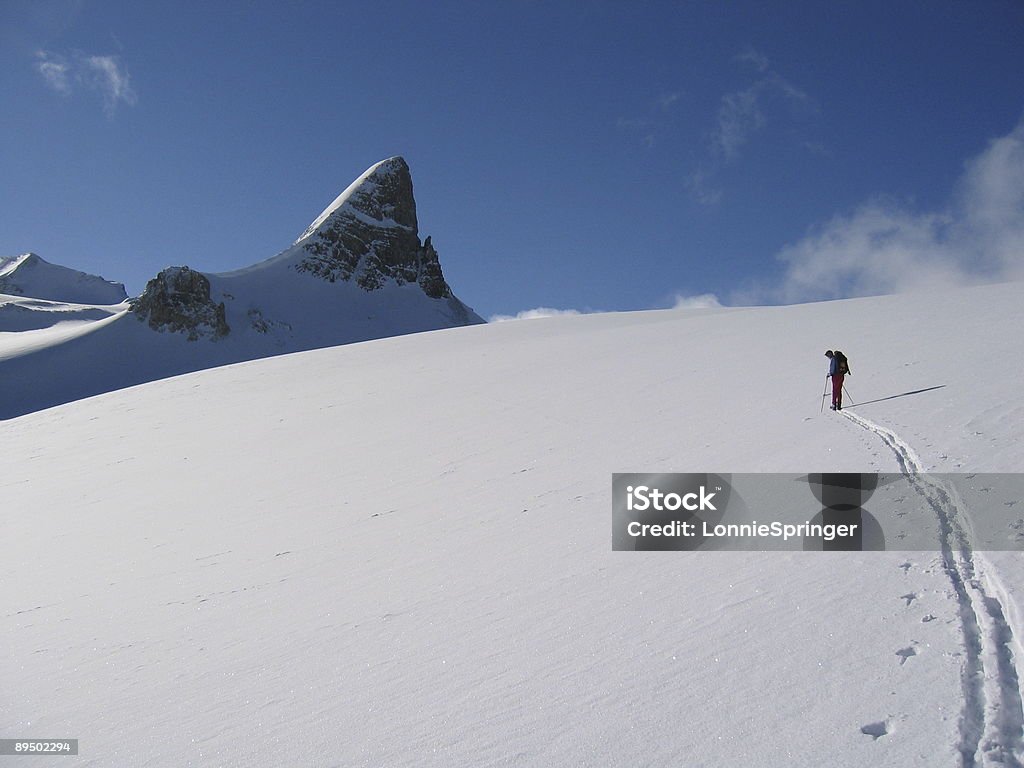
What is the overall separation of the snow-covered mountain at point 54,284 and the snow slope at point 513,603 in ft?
605

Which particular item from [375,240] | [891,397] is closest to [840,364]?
[891,397]

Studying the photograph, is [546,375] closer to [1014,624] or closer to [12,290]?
[1014,624]

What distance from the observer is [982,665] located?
289cm

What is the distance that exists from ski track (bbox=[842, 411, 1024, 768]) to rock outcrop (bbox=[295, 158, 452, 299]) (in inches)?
3892

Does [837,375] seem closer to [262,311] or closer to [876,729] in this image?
[876,729]

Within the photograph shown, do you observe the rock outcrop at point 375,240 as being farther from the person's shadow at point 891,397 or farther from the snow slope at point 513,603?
the person's shadow at point 891,397

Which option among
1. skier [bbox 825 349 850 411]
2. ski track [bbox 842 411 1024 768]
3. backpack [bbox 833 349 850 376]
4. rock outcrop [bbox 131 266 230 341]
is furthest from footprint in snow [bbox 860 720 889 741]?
rock outcrop [bbox 131 266 230 341]

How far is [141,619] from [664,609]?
14.8ft

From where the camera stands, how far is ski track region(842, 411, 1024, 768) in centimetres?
246

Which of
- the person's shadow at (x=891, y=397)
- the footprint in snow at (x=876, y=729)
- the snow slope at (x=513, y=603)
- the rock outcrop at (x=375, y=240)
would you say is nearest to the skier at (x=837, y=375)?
the person's shadow at (x=891, y=397)

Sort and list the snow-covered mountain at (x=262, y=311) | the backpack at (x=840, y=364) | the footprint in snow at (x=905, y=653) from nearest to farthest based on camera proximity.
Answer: the footprint in snow at (x=905, y=653) < the backpack at (x=840, y=364) < the snow-covered mountain at (x=262, y=311)

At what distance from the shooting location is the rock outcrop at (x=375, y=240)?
9888 centimetres

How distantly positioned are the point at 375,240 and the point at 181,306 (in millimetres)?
41133

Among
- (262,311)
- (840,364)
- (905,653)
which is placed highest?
(262,311)
